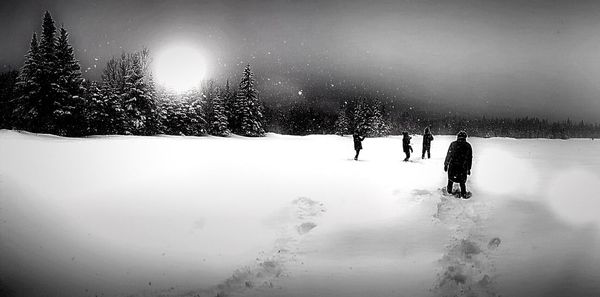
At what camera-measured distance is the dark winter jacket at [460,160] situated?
34.7 feet

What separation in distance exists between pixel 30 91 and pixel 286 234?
106 feet

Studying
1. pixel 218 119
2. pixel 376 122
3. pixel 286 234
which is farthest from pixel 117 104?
pixel 376 122

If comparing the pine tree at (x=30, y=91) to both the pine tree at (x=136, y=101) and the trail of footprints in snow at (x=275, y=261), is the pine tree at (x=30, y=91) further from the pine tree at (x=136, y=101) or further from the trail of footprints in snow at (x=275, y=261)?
the trail of footprints in snow at (x=275, y=261)

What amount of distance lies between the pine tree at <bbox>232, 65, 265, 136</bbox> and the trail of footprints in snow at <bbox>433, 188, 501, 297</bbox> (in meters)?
44.1

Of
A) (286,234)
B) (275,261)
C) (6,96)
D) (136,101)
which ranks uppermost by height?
(6,96)

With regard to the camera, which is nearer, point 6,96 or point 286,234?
point 286,234

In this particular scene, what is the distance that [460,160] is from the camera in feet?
34.7

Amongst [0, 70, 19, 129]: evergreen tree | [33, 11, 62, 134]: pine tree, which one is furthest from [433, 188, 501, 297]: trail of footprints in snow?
[0, 70, 19, 129]: evergreen tree

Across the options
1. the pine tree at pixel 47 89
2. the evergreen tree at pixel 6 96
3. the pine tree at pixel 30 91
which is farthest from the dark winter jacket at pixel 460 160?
the evergreen tree at pixel 6 96

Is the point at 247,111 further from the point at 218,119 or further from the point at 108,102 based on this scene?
the point at 108,102

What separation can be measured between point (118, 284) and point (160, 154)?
12.2 m

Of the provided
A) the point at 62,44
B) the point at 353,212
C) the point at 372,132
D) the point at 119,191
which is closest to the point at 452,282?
the point at 353,212

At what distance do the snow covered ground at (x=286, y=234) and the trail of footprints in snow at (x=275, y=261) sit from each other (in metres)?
0.04

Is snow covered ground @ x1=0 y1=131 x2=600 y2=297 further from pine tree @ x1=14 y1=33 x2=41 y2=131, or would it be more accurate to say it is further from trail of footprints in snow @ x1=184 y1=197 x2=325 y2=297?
pine tree @ x1=14 y1=33 x2=41 y2=131
